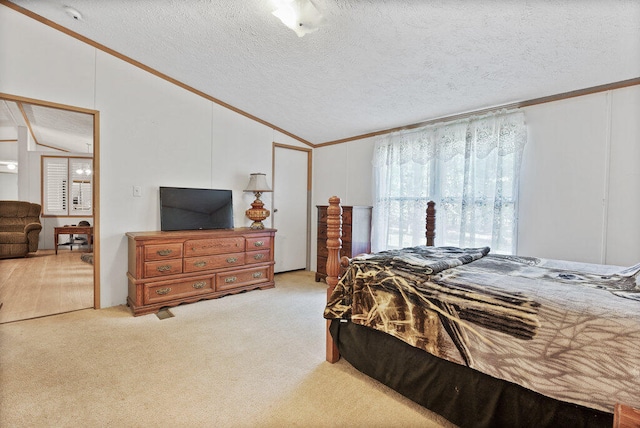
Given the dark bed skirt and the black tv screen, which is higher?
the black tv screen

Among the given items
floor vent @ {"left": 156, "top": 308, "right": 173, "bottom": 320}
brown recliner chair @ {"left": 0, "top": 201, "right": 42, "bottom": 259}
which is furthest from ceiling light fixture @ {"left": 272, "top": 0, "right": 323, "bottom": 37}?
brown recliner chair @ {"left": 0, "top": 201, "right": 42, "bottom": 259}

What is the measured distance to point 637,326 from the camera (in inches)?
41.8

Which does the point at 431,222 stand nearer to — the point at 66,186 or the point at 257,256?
the point at 257,256

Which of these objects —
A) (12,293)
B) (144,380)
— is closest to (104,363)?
(144,380)

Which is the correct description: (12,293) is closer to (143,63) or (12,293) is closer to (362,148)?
(143,63)

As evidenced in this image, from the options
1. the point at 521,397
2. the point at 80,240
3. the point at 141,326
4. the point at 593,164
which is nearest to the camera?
the point at 521,397

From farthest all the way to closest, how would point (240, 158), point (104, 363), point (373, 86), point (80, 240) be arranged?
point (80, 240), point (240, 158), point (373, 86), point (104, 363)

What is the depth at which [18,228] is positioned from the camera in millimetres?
5582

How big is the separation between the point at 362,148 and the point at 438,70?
1802 mm

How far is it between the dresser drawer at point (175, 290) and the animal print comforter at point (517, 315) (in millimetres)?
1881

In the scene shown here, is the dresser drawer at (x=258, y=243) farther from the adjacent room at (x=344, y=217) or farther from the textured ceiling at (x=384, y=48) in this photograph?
the textured ceiling at (x=384, y=48)

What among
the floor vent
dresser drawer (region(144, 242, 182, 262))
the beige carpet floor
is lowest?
the beige carpet floor

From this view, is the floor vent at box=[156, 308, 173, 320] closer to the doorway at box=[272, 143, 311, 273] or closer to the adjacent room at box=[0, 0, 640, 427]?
the adjacent room at box=[0, 0, 640, 427]

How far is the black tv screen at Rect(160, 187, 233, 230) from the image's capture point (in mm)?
3416
